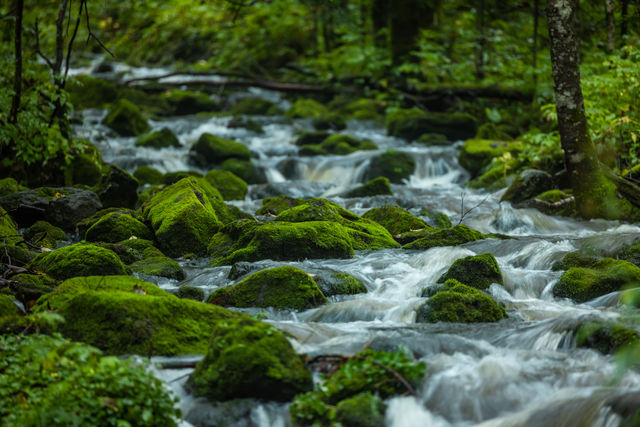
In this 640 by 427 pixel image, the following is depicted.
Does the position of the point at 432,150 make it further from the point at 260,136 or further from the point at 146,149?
the point at 146,149

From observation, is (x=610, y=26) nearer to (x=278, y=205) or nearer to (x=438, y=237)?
(x=438, y=237)

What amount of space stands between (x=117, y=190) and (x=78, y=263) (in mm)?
4096

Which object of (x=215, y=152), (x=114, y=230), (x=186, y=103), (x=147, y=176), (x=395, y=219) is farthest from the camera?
(x=186, y=103)

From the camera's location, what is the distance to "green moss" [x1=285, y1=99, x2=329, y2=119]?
21.2 m

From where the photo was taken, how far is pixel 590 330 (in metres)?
4.99

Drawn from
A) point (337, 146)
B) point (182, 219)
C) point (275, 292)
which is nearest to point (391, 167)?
point (337, 146)

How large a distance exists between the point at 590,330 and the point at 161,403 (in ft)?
11.5

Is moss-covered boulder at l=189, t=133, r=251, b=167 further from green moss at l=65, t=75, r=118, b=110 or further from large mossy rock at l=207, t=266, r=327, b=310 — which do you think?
large mossy rock at l=207, t=266, r=327, b=310

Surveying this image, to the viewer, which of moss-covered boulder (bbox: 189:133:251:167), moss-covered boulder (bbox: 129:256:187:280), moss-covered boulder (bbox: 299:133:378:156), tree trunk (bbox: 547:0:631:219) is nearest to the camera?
moss-covered boulder (bbox: 129:256:187:280)

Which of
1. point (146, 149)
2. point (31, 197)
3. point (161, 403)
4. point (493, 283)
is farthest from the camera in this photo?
point (146, 149)

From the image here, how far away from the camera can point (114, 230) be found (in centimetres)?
852

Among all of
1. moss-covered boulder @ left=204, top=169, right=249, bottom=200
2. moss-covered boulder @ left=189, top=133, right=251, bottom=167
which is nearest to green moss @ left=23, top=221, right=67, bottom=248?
moss-covered boulder @ left=204, top=169, right=249, bottom=200

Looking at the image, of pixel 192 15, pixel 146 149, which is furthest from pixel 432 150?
pixel 192 15

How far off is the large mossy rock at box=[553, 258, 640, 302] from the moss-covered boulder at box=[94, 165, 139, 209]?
7291 mm
